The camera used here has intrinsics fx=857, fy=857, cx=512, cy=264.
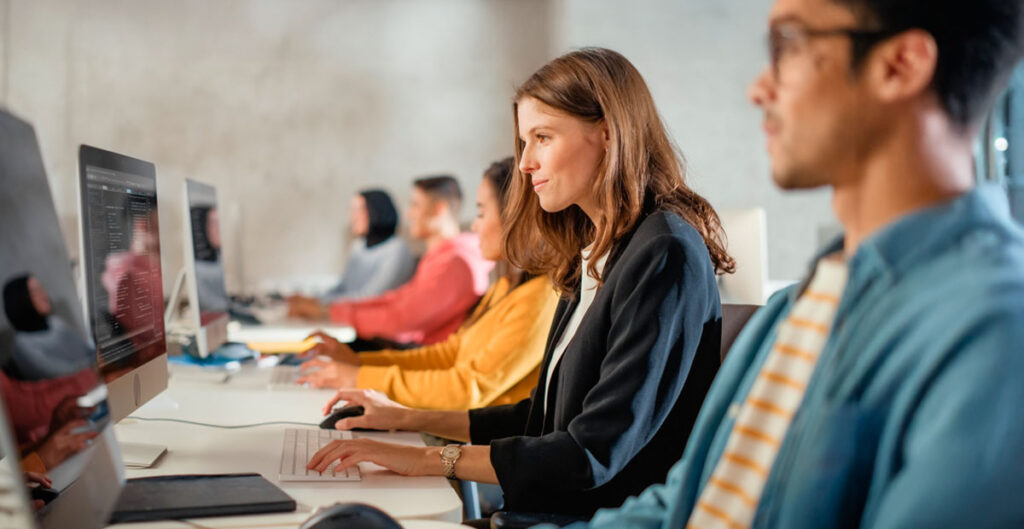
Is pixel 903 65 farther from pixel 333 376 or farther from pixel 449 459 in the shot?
pixel 333 376

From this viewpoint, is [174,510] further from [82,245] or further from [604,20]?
[604,20]

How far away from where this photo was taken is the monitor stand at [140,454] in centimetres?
142

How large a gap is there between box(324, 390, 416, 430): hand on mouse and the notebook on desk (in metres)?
0.45

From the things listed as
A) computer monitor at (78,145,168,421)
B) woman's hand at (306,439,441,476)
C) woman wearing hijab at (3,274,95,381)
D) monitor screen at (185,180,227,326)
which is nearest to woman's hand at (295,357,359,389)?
monitor screen at (185,180,227,326)

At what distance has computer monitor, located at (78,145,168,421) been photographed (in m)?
1.34

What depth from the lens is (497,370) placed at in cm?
218

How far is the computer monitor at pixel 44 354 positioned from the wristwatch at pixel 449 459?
0.53 metres

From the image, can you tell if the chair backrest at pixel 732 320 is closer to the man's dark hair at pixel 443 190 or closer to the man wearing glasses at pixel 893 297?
the man wearing glasses at pixel 893 297

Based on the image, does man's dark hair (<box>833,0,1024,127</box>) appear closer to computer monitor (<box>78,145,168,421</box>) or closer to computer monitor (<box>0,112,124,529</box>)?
computer monitor (<box>0,112,124,529</box>)

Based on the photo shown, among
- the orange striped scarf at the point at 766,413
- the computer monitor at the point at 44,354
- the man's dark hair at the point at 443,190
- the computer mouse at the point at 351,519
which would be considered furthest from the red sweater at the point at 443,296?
the orange striped scarf at the point at 766,413

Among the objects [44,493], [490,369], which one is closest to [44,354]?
[44,493]

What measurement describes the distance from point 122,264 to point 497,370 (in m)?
0.99

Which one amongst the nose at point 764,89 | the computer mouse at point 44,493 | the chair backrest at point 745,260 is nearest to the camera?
the nose at point 764,89

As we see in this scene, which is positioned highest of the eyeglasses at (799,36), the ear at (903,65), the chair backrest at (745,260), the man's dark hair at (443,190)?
the man's dark hair at (443,190)
